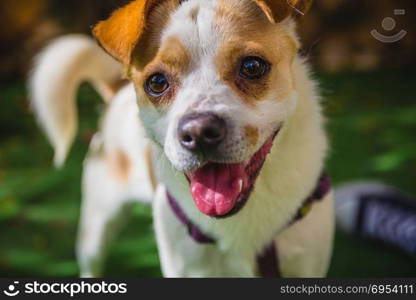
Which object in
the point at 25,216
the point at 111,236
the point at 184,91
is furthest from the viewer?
the point at 25,216

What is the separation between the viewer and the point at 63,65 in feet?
7.63

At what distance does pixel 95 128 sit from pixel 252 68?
2.92 metres

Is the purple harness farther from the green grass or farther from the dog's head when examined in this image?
the green grass

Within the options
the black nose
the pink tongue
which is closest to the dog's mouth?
the pink tongue

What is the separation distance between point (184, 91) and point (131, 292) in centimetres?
66

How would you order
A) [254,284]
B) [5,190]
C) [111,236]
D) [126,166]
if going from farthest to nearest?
[5,190] < [111,236] < [126,166] < [254,284]

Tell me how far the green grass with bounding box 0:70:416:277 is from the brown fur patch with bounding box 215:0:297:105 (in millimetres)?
381

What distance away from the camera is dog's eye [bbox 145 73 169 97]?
1.59 metres

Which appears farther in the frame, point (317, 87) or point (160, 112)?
point (317, 87)

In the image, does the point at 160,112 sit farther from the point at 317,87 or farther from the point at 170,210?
the point at 317,87

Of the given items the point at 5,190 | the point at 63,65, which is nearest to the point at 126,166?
the point at 63,65

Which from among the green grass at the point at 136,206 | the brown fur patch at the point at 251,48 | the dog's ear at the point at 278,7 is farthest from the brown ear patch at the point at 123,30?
the green grass at the point at 136,206

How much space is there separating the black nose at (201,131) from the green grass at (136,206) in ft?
2.07

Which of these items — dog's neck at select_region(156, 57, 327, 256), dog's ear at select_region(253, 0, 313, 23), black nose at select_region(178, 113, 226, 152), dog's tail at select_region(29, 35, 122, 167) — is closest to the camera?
black nose at select_region(178, 113, 226, 152)
